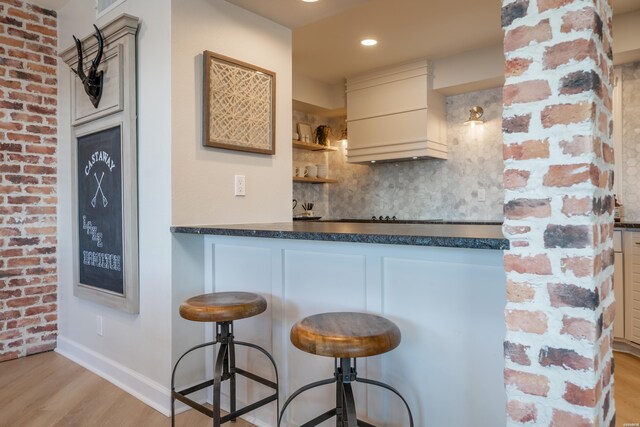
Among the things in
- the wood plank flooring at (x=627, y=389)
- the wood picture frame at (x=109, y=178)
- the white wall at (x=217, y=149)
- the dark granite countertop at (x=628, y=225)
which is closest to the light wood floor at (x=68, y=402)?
the wood picture frame at (x=109, y=178)

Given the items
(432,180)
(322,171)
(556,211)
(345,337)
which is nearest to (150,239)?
(345,337)

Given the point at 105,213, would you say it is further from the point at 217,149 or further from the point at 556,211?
the point at 556,211

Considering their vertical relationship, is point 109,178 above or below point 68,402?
above

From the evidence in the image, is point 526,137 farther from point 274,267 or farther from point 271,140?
point 271,140

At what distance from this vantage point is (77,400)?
7.68ft

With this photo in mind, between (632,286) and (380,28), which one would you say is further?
(380,28)

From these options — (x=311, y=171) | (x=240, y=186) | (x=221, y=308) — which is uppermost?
(x=311, y=171)

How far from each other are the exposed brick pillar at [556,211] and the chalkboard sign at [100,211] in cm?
217

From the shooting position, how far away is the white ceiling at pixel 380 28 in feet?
8.55

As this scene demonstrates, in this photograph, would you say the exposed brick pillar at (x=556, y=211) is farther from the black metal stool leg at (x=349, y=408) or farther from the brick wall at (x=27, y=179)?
the brick wall at (x=27, y=179)

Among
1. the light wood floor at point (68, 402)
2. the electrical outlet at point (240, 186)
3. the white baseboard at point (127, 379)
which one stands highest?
the electrical outlet at point (240, 186)

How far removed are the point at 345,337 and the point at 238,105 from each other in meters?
1.72

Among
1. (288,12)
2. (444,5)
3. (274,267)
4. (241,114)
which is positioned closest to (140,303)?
(274,267)

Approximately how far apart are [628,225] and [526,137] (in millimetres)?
2632
